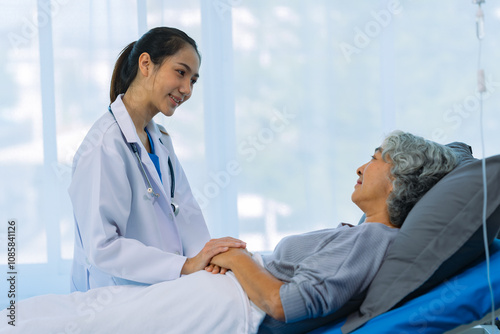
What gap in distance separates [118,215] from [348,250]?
664 millimetres

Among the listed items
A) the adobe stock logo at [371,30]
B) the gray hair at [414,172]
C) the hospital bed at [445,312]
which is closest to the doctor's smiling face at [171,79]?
the gray hair at [414,172]

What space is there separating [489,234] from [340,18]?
2302 mm

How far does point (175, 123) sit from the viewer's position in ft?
10.6

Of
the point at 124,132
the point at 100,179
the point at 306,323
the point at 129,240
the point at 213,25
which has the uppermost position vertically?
the point at 213,25

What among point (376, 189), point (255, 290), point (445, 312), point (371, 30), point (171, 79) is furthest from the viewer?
point (371, 30)

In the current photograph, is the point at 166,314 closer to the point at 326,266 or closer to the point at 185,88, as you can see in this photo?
the point at 326,266

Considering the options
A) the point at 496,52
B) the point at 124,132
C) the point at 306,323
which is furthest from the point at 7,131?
the point at 496,52

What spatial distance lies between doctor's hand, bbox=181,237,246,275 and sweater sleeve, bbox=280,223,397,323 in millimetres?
210

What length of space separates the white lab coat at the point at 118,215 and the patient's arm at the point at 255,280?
6.2 inches

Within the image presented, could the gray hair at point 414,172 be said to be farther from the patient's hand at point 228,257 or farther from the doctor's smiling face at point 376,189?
the patient's hand at point 228,257

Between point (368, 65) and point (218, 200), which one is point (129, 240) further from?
point (368, 65)

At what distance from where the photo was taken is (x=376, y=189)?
1534mm

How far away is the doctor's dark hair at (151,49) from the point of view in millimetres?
1671

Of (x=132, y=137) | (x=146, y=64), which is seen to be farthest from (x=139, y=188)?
(x=146, y=64)
